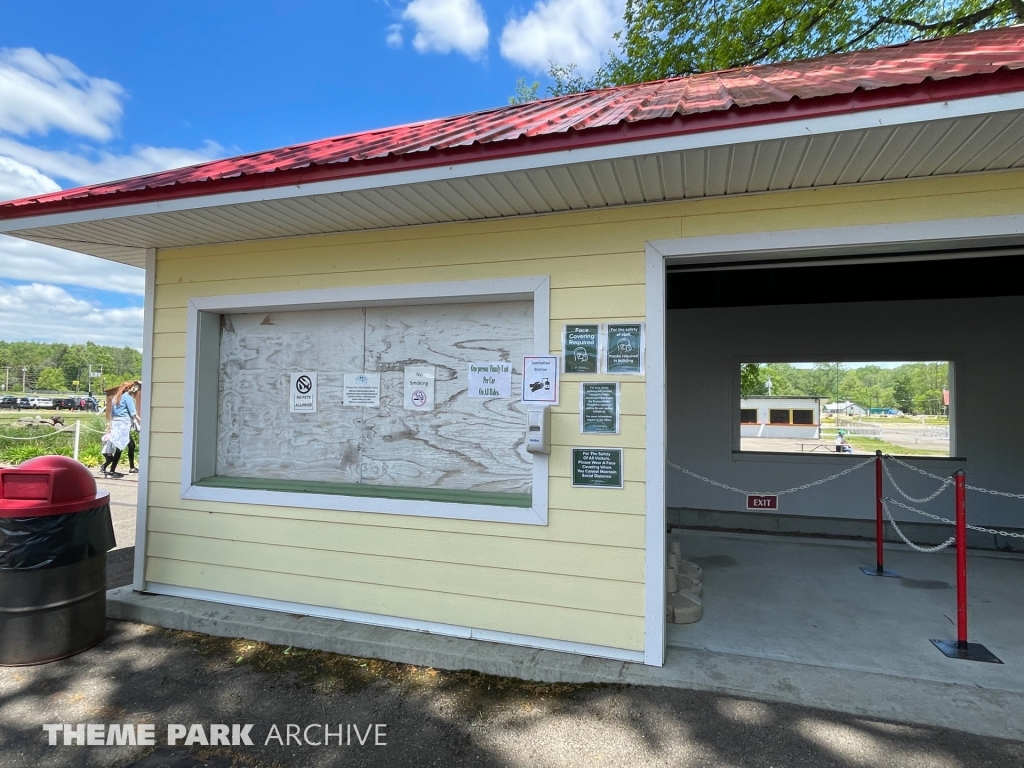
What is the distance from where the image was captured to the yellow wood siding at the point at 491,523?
10.7ft

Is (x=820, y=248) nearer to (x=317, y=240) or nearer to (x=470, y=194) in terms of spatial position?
(x=470, y=194)

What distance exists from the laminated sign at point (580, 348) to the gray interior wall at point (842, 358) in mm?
4503

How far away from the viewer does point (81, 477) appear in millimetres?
3691

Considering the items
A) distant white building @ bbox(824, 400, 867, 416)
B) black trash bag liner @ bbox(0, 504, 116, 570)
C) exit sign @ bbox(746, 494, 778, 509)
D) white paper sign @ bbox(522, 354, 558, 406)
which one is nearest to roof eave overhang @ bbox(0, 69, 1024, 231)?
white paper sign @ bbox(522, 354, 558, 406)

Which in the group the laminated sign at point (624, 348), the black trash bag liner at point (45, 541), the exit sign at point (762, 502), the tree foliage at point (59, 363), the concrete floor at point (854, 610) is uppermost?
the tree foliage at point (59, 363)

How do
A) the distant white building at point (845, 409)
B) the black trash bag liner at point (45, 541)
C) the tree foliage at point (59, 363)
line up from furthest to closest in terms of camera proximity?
the tree foliage at point (59, 363) < the distant white building at point (845, 409) < the black trash bag liner at point (45, 541)

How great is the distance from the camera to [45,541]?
343cm

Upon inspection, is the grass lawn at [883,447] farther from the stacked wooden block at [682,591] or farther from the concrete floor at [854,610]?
the stacked wooden block at [682,591]

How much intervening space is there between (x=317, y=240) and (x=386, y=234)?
0.58m

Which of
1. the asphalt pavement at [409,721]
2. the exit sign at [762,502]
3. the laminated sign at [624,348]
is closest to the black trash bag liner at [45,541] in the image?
the asphalt pavement at [409,721]

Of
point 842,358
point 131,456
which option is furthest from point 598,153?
point 131,456

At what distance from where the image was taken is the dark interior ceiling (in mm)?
5574

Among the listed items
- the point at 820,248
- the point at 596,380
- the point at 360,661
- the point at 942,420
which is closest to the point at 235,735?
the point at 360,661

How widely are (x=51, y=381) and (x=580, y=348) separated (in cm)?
11067
